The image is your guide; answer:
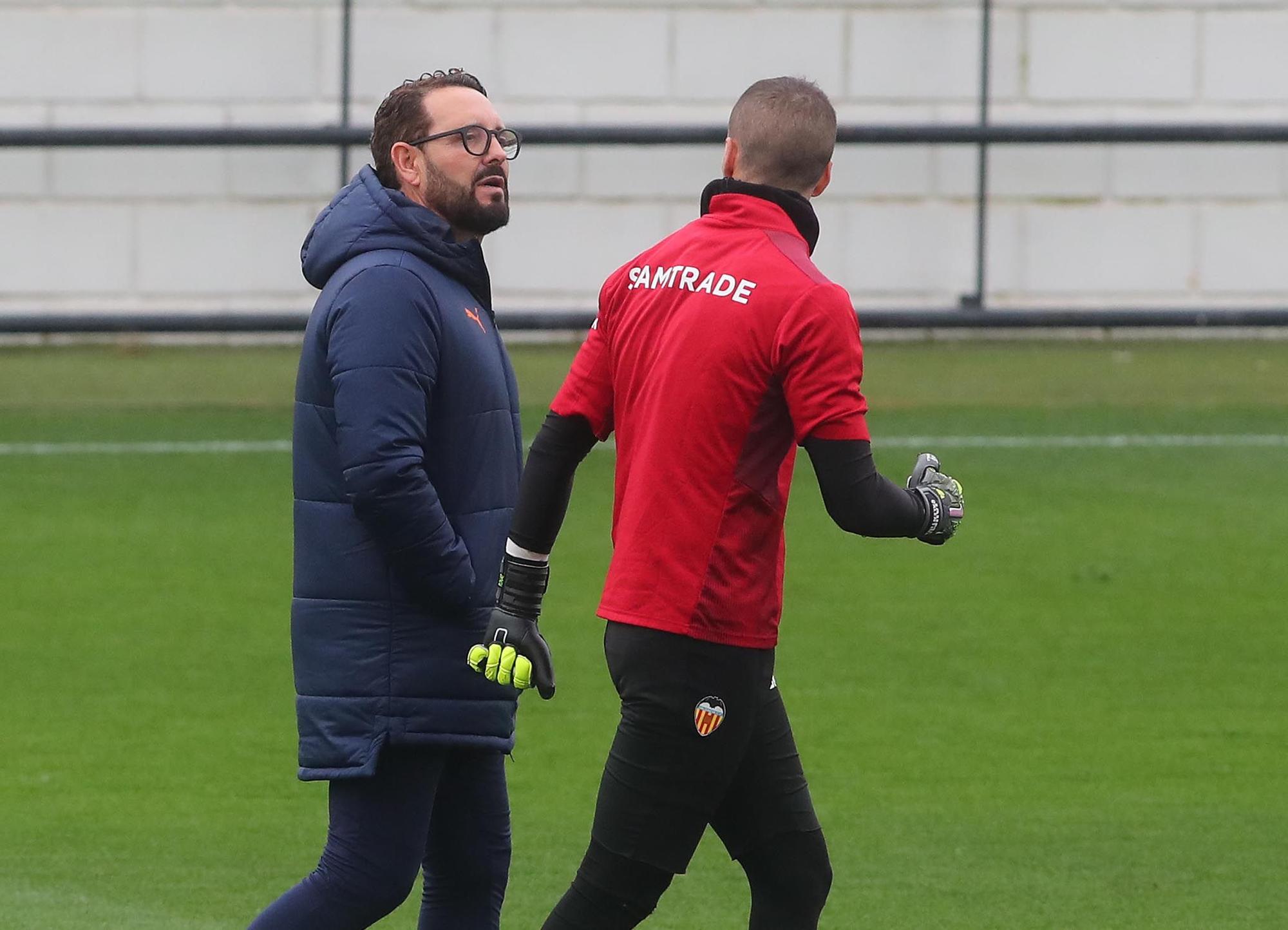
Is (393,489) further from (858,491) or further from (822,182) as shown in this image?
(822,182)

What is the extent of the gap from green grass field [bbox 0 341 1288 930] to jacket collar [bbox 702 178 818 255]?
1.96m

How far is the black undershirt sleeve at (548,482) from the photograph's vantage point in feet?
13.5

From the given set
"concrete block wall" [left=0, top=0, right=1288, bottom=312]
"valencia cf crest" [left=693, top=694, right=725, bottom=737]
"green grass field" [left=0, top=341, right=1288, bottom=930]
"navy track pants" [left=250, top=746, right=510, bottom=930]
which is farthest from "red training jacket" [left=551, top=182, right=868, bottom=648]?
"concrete block wall" [left=0, top=0, right=1288, bottom=312]

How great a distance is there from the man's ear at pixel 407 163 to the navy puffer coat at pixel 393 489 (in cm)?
5

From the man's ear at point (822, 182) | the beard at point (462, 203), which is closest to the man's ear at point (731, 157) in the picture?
the man's ear at point (822, 182)

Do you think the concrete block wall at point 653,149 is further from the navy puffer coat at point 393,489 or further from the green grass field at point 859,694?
the navy puffer coat at point 393,489

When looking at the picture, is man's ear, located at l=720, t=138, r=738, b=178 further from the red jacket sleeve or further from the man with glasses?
the man with glasses

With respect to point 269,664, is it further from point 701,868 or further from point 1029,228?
point 1029,228

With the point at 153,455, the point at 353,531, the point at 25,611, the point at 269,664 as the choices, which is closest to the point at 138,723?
the point at 269,664

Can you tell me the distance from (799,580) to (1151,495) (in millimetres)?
2440

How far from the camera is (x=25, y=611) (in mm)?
8508

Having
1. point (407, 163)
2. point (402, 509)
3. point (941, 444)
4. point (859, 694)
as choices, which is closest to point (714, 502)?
point (402, 509)

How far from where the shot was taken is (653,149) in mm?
14445

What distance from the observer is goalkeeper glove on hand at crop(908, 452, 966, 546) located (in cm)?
409
